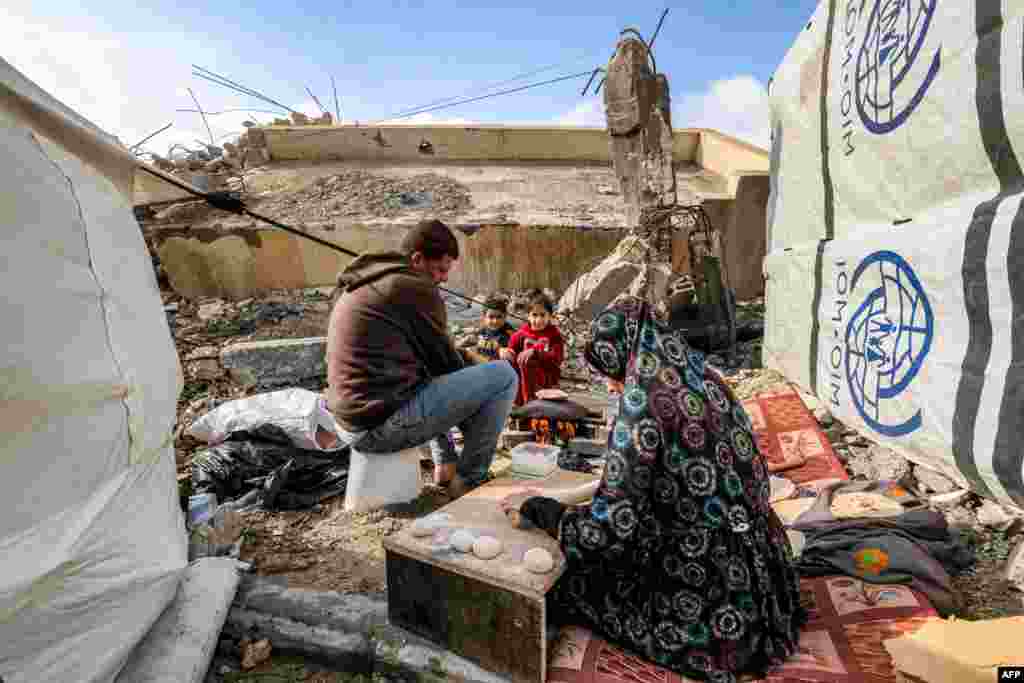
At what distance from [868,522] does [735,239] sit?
625 cm

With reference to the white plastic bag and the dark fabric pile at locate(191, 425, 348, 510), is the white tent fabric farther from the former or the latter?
the white plastic bag

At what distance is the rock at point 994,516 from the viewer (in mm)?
2667

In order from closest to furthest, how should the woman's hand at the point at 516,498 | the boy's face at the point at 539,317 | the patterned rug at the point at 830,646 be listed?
1. the patterned rug at the point at 830,646
2. the woman's hand at the point at 516,498
3. the boy's face at the point at 539,317

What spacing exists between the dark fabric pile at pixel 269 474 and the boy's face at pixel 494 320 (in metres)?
2.00

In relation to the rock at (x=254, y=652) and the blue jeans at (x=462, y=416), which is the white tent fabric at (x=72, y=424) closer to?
the rock at (x=254, y=652)

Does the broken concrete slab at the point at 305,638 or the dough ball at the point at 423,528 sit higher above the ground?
the dough ball at the point at 423,528

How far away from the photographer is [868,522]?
2.58 metres

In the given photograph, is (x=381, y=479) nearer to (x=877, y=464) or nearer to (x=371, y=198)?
(x=877, y=464)

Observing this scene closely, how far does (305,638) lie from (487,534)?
93cm

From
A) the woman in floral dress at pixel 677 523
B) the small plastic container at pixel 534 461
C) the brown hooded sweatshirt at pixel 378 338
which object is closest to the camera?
the woman in floral dress at pixel 677 523

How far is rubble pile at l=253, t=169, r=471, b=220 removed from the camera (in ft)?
32.3

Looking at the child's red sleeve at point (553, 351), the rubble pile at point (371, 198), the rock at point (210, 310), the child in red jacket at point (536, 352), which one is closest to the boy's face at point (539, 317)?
the child in red jacket at point (536, 352)

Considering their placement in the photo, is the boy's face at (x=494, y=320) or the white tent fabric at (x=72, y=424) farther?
the boy's face at (x=494, y=320)

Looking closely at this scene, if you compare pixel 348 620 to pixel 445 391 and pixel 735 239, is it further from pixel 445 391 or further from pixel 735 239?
pixel 735 239
